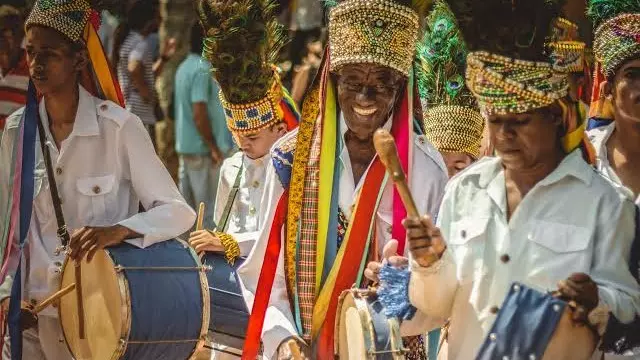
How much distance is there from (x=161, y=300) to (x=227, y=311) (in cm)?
110

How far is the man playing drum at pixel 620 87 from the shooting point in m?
6.45

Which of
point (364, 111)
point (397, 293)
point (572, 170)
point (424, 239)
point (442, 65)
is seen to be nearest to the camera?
point (424, 239)

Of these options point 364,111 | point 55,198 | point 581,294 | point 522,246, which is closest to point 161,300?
point 55,198

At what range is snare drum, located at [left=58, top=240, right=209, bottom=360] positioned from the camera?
718 cm

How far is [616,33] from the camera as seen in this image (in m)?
6.54

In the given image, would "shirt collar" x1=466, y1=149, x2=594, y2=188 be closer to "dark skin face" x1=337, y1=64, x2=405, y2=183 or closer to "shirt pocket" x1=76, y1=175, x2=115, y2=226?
"dark skin face" x1=337, y1=64, x2=405, y2=183

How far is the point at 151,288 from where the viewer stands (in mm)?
7266

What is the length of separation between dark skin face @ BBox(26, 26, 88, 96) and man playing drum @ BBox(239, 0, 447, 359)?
1394 mm

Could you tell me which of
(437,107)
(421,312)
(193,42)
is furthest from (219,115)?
(421,312)

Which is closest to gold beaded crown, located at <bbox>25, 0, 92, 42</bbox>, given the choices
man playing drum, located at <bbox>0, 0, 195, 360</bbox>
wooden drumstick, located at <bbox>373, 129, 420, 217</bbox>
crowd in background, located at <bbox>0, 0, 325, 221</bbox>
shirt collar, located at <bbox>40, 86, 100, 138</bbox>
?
man playing drum, located at <bbox>0, 0, 195, 360</bbox>

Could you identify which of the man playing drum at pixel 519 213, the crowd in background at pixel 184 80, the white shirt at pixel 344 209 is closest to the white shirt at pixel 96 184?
the white shirt at pixel 344 209

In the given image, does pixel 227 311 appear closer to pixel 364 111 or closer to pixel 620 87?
pixel 364 111

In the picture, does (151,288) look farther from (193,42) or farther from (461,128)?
(193,42)

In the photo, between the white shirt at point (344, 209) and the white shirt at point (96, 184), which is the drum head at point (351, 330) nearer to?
the white shirt at point (344, 209)
